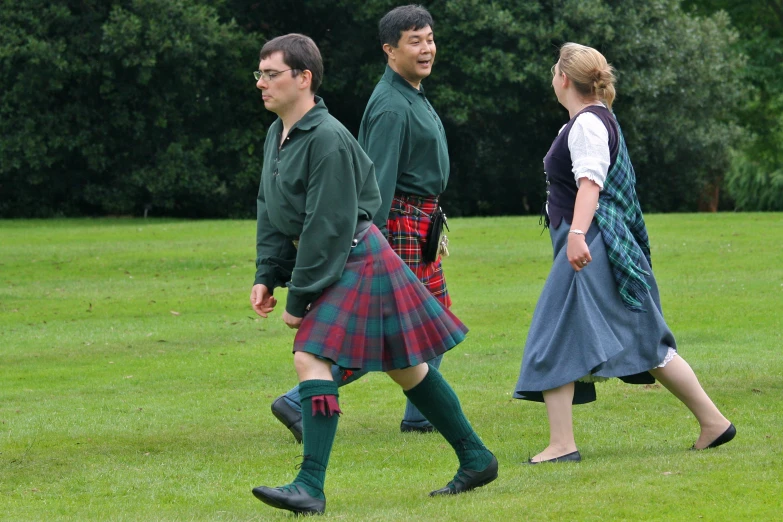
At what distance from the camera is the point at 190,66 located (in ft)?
102

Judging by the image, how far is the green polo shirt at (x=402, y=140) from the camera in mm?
6234

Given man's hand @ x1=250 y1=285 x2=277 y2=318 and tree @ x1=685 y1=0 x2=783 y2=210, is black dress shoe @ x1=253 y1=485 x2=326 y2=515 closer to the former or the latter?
man's hand @ x1=250 y1=285 x2=277 y2=318

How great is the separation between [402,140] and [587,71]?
1.15m

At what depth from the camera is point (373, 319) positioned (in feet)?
15.6

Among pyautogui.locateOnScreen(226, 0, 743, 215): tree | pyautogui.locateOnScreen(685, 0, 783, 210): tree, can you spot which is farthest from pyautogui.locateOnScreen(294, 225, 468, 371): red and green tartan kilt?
pyautogui.locateOnScreen(685, 0, 783, 210): tree

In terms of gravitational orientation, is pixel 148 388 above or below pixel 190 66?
below

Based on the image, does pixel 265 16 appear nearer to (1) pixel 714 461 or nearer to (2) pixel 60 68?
(2) pixel 60 68

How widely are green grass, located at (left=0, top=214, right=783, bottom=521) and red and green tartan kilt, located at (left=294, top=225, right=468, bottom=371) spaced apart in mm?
621

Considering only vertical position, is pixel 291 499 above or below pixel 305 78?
below

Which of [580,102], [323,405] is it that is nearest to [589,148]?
[580,102]

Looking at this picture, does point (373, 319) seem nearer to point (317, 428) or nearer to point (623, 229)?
point (317, 428)

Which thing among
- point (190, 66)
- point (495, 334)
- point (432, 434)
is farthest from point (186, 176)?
point (432, 434)

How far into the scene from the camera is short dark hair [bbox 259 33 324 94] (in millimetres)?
4738

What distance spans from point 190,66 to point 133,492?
2690 centimetres
